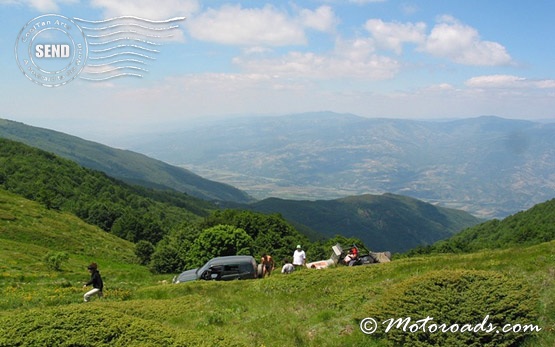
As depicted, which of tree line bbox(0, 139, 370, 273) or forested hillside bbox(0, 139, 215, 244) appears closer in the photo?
tree line bbox(0, 139, 370, 273)

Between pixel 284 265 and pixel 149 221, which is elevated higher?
pixel 284 265

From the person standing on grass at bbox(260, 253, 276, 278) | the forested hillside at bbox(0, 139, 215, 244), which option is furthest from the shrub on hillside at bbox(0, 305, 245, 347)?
the forested hillside at bbox(0, 139, 215, 244)

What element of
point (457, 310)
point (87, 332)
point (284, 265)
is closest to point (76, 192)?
point (284, 265)

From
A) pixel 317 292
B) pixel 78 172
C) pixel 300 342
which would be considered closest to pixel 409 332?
pixel 300 342

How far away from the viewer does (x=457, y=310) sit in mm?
12070

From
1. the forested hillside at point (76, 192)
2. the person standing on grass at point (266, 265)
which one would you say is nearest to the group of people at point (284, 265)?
the person standing on grass at point (266, 265)

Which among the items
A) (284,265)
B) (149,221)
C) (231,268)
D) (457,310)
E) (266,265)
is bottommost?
(149,221)

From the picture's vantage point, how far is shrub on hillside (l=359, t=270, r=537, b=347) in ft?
37.3

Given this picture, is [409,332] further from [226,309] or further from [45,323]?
[45,323]

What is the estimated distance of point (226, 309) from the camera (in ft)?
57.1

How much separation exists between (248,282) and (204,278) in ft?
17.2

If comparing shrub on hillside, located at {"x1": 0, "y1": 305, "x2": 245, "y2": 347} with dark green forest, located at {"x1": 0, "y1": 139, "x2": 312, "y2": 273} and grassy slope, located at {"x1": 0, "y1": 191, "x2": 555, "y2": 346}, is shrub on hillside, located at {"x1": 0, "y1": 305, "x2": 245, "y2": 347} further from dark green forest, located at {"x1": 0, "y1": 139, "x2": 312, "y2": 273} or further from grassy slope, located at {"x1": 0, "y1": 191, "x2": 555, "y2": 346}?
dark green forest, located at {"x1": 0, "y1": 139, "x2": 312, "y2": 273}

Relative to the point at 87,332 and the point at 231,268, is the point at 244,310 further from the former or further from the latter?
→ the point at 231,268

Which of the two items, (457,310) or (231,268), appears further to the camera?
(231,268)
